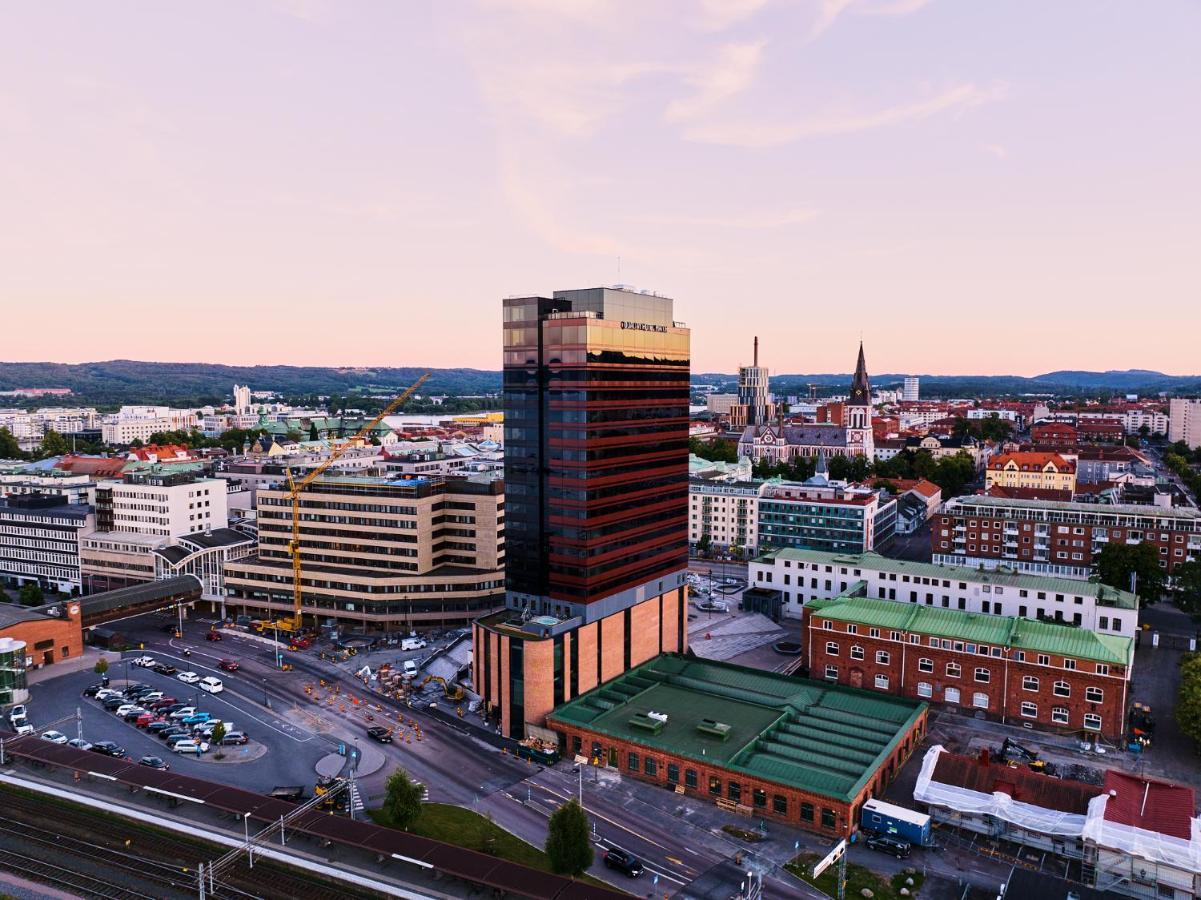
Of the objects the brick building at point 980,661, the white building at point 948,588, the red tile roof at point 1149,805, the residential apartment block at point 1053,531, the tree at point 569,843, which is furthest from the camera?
the residential apartment block at point 1053,531

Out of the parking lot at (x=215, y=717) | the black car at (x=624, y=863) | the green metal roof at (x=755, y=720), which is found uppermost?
the green metal roof at (x=755, y=720)

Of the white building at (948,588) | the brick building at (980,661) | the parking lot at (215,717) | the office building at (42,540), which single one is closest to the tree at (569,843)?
the parking lot at (215,717)

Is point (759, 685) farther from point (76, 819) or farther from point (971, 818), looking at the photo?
point (76, 819)

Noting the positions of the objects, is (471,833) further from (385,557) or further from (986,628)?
(385,557)

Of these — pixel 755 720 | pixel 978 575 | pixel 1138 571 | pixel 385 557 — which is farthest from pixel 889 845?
pixel 1138 571

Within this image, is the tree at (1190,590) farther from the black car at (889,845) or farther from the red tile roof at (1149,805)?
the black car at (889,845)

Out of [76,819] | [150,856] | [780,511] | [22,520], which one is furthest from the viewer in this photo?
[780,511]

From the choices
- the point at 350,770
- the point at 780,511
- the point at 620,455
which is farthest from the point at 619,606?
the point at 780,511
